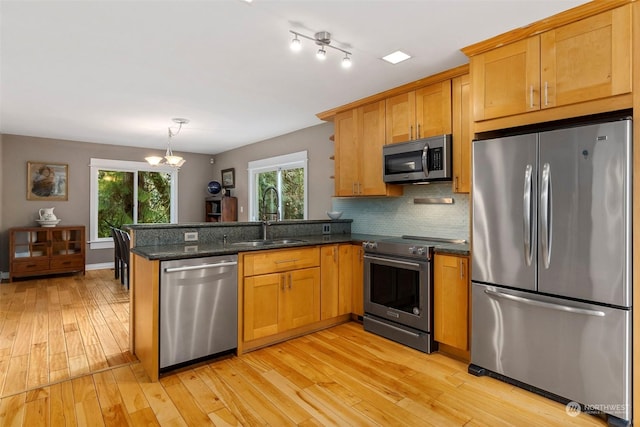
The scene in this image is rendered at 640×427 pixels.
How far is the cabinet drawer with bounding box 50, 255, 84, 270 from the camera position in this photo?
576 cm

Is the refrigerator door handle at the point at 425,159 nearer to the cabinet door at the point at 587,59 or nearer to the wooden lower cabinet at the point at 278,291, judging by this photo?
the cabinet door at the point at 587,59

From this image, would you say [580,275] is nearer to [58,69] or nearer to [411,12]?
[411,12]

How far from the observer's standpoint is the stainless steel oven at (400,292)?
115 inches

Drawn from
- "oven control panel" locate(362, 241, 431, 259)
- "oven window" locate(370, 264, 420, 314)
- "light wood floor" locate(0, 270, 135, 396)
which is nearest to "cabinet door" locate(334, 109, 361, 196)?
"oven control panel" locate(362, 241, 431, 259)

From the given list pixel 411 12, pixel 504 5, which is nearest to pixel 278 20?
pixel 411 12

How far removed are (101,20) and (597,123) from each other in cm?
300

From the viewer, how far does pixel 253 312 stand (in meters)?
2.93

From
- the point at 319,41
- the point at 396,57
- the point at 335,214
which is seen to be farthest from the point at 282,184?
the point at 319,41

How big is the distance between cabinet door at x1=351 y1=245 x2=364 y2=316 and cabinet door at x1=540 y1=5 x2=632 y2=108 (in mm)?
2040

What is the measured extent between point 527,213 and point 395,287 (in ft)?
4.32

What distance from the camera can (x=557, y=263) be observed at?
84.6 inches

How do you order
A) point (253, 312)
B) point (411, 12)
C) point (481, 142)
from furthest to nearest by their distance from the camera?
point (253, 312) < point (481, 142) < point (411, 12)

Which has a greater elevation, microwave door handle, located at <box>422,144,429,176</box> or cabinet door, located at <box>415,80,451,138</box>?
cabinet door, located at <box>415,80,451,138</box>

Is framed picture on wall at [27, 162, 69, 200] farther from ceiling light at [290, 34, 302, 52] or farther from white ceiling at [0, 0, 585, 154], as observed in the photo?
ceiling light at [290, 34, 302, 52]
